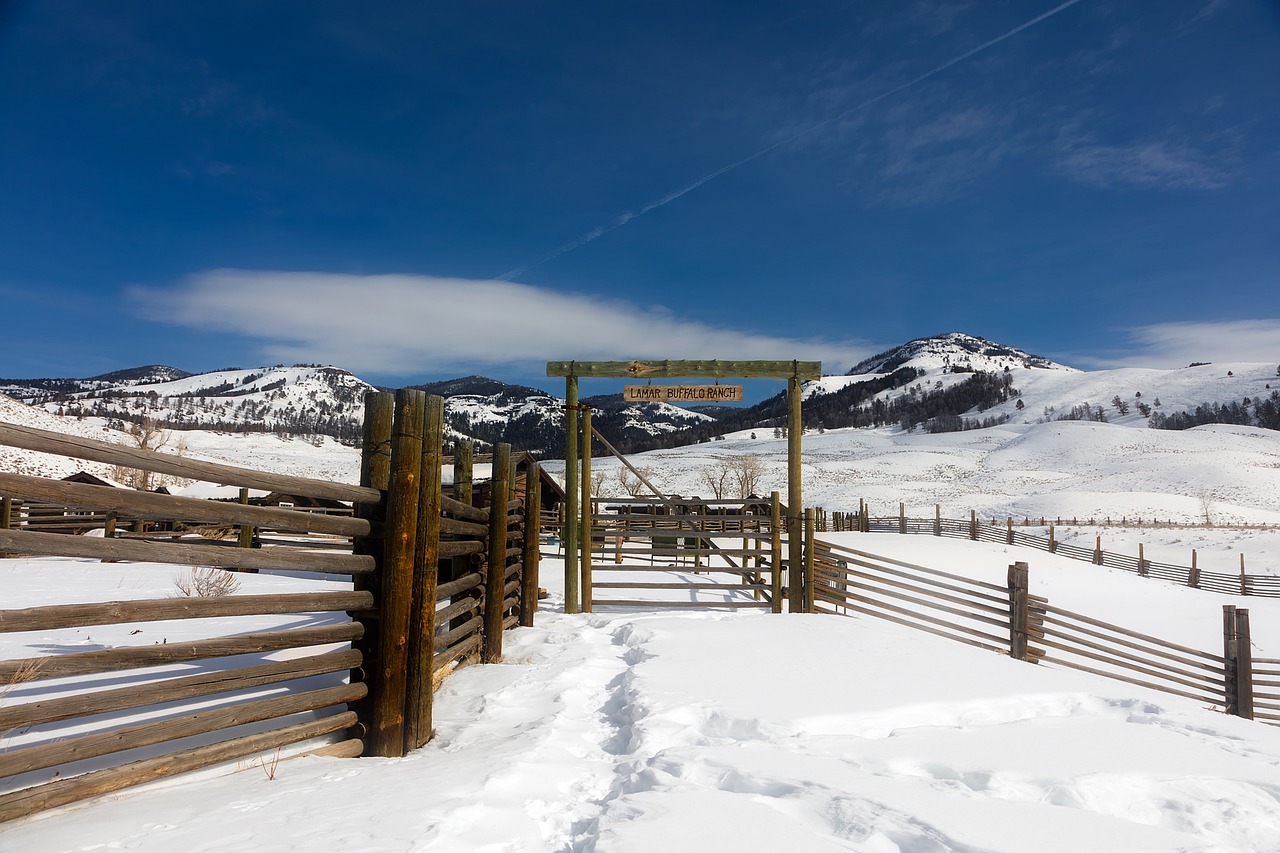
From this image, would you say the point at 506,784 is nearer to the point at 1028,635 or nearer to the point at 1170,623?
the point at 1028,635

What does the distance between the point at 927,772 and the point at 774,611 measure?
6446mm

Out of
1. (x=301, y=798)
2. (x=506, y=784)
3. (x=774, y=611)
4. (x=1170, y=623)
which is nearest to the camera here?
(x=301, y=798)

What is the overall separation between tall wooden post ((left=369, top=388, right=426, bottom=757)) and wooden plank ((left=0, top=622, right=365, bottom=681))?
0.66 feet

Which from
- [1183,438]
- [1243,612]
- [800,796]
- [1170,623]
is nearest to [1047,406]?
[1183,438]

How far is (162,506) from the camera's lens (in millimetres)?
2953

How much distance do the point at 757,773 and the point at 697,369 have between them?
23.3 ft

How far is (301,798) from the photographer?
2.98 m

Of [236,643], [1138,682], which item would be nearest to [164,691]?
[236,643]

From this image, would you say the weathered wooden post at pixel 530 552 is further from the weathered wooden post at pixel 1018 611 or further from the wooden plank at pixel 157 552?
the weathered wooden post at pixel 1018 611

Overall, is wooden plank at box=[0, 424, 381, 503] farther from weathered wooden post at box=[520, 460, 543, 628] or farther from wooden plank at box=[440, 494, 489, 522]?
weathered wooden post at box=[520, 460, 543, 628]

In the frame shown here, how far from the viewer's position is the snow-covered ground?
106 inches

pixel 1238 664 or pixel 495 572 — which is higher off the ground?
pixel 495 572

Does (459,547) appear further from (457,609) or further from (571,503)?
(571,503)

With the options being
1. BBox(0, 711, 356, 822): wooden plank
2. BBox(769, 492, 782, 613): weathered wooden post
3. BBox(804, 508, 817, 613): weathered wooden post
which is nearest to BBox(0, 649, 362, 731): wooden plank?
BBox(0, 711, 356, 822): wooden plank
